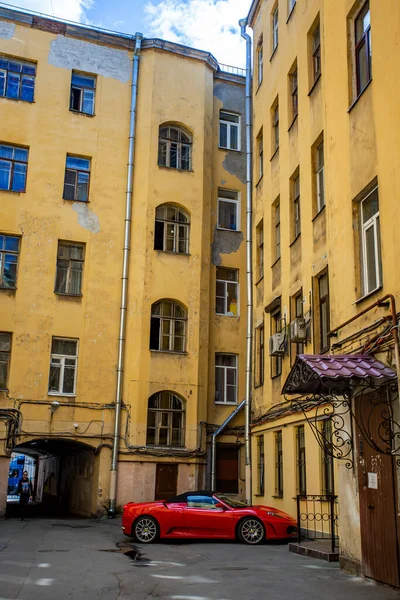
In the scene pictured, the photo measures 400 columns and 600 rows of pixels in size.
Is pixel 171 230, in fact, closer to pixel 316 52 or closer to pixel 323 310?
pixel 316 52

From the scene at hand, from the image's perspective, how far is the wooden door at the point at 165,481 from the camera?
21.7 metres

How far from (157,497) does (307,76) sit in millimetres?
14326

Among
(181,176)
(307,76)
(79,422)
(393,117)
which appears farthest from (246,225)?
(393,117)

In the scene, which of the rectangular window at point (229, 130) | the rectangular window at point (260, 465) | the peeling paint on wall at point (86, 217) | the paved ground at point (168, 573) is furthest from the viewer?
the rectangular window at point (229, 130)

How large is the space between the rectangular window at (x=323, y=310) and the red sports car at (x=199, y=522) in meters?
4.34

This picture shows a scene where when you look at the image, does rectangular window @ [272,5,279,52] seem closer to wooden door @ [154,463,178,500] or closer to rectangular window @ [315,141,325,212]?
rectangular window @ [315,141,325,212]

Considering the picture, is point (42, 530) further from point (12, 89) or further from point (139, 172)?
point (12, 89)

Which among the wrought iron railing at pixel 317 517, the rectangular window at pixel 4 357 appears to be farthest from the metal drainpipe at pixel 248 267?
the rectangular window at pixel 4 357

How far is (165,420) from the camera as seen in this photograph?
22469mm

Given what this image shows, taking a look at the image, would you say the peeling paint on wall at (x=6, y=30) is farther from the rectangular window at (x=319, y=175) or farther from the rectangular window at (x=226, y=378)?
the rectangular window at (x=226, y=378)

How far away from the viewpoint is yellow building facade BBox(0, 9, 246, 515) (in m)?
21.7

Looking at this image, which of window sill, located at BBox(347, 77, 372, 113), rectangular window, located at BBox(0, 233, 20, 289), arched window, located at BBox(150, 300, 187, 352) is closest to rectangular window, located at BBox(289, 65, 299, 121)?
window sill, located at BBox(347, 77, 372, 113)

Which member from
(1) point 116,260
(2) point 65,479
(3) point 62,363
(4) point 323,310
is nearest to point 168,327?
(1) point 116,260

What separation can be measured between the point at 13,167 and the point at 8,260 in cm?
356
